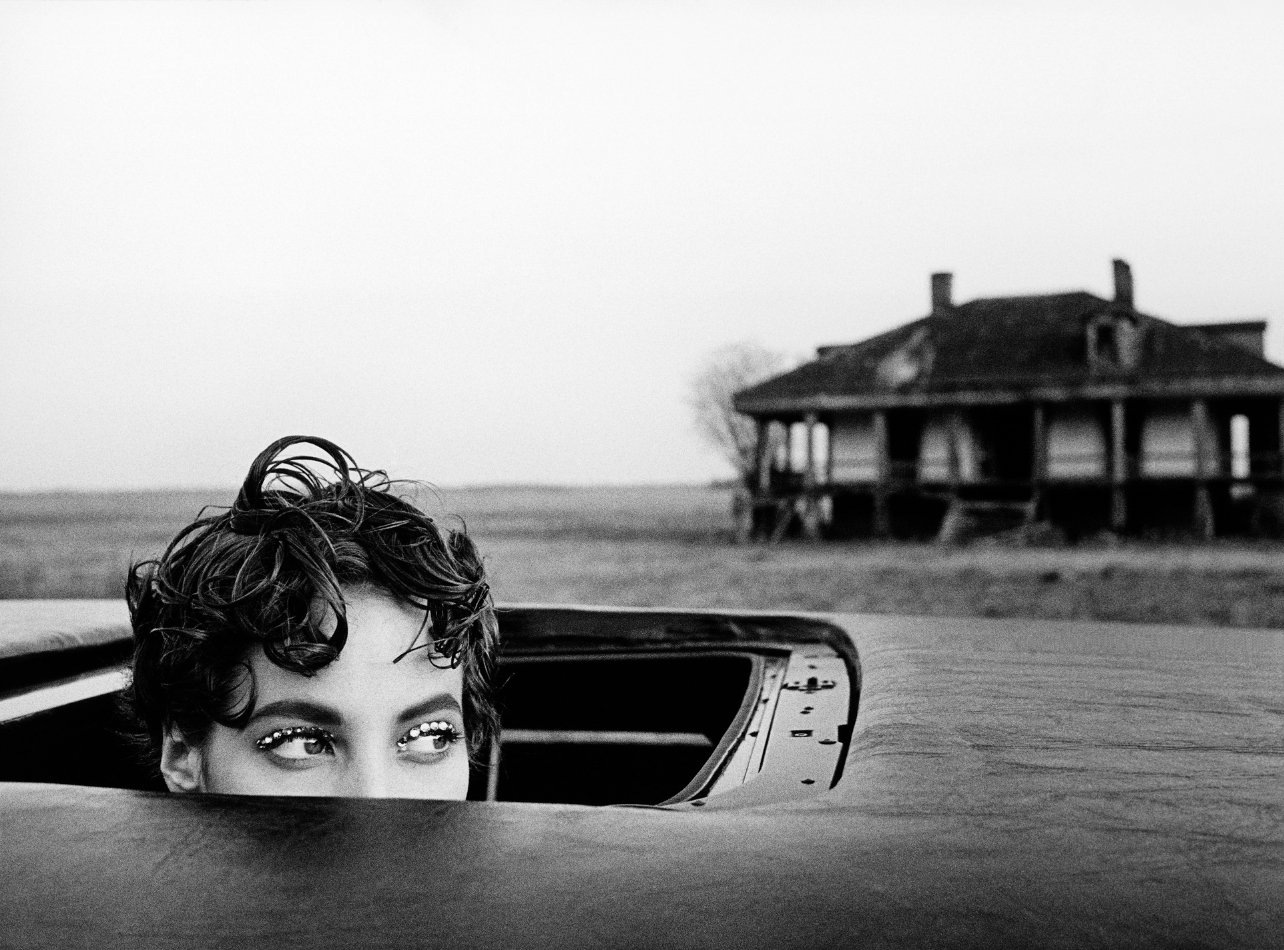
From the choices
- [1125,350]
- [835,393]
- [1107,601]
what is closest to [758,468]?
[835,393]

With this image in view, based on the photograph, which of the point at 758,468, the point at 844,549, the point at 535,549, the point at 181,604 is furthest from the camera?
the point at 758,468

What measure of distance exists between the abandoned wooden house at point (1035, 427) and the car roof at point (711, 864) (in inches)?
721

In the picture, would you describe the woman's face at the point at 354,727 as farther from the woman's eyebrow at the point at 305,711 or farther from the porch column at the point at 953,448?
the porch column at the point at 953,448

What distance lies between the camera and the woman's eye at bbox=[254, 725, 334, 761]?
40.6 inches

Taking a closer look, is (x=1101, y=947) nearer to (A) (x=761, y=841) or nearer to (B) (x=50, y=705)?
(A) (x=761, y=841)

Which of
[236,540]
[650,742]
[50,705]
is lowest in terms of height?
[650,742]

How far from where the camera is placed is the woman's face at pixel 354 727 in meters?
1.03

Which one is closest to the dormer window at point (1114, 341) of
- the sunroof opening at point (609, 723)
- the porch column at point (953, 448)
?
the porch column at point (953, 448)

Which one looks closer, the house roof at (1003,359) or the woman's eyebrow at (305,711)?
the woman's eyebrow at (305,711)

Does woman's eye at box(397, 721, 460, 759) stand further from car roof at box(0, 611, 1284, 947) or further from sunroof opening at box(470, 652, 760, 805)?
sunroof opening at box(470, 652, 760, 805)

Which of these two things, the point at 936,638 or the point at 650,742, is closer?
the point at 936,638

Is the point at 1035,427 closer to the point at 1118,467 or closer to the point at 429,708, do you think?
the point at 1118,467

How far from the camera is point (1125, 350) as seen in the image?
19.2 m

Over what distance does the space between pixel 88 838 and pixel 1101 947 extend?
1.78ft
